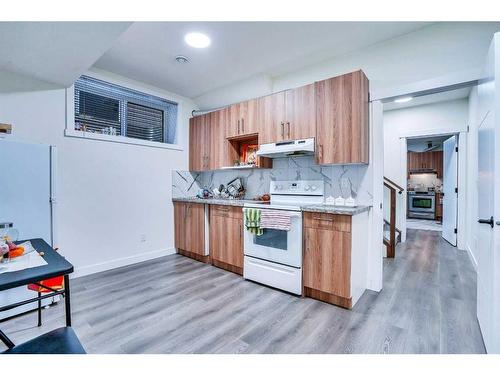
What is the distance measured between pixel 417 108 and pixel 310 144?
3549mm

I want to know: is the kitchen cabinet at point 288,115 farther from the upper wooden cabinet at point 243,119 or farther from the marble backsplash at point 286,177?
the marble backsplash at point 286,177

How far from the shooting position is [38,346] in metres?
1.03

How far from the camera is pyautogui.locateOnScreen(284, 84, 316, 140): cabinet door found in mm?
2652

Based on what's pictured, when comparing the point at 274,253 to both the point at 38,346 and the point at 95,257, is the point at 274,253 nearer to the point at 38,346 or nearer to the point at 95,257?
the point at 38,346

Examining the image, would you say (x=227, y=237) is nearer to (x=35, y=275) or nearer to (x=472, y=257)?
(x=35, y=275)

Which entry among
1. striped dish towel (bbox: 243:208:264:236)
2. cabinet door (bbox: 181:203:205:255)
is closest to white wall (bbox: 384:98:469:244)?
striped dish towel (bbox: 243:208:264:236)

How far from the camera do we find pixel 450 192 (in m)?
4.68

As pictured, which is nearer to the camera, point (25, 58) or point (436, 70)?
point (25, 58)

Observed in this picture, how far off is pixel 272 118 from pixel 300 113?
0.38m

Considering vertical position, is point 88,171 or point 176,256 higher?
point 88,171

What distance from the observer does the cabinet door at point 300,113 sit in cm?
265
